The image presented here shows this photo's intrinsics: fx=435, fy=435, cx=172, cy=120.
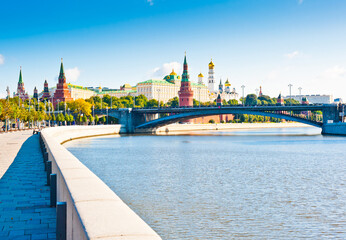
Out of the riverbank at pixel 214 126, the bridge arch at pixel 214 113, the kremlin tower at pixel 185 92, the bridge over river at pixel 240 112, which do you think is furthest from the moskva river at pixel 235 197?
the kremlin tower at pixel 185 92

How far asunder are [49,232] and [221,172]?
50.8 ft

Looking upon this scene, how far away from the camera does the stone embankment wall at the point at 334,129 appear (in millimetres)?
61644

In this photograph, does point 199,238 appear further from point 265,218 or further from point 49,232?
point 49,232

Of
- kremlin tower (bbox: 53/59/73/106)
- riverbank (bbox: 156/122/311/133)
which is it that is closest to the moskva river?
riverbank (bbox: 156/122/311/133)

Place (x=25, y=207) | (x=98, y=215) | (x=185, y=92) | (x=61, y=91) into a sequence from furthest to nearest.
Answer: (x=61, y=91)
(x=185, y=92)
(x=25, y=207)
(x=98, y=215)

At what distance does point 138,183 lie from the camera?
17547mm

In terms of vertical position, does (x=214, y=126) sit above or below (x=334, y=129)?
below

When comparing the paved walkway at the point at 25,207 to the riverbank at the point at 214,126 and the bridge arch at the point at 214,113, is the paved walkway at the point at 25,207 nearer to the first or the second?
the bridge arch at the point at 214,113

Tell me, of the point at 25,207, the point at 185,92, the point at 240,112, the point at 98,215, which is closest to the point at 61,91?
the point at 185,92

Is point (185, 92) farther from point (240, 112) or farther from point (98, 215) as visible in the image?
point (98, 215)

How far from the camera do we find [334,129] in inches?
2512

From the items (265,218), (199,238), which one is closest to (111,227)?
(199,238)

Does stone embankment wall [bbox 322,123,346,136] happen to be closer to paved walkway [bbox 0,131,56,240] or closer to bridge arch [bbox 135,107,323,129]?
bridge arch [bbox 135,107,323,129]

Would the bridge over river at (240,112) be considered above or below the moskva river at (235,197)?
above
